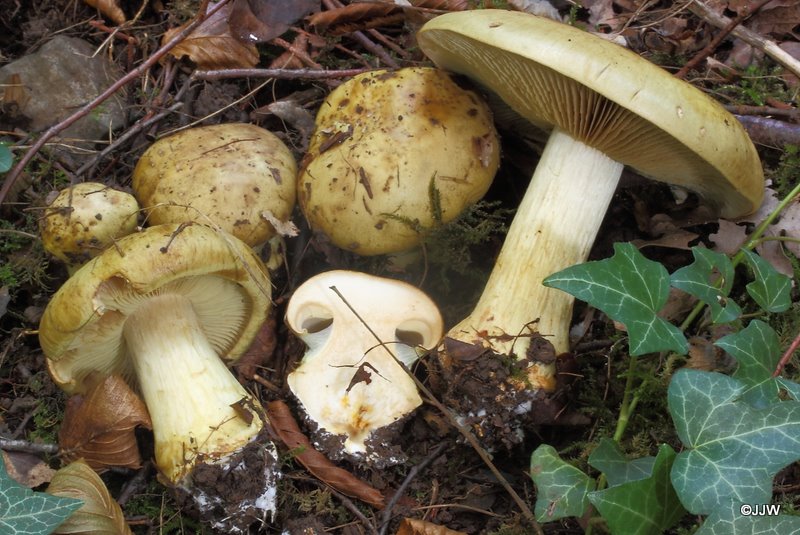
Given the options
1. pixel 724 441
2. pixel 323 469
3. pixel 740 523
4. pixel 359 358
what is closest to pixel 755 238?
pixel 724 441

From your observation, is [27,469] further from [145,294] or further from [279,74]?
[279,74]

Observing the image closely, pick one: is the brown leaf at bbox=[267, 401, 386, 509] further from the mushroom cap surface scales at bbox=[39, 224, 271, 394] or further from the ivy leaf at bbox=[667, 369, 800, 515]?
the ivy leaf at bbox=[667, 369, 800, 515]

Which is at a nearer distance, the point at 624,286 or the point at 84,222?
the point at 624,286

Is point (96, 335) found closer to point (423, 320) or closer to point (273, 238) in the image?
point (273, 238)

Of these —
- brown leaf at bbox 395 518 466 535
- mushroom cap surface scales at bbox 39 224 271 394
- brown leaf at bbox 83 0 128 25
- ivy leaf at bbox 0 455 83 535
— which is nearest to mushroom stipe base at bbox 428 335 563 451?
brown leaf at bbox 395 518 466 535

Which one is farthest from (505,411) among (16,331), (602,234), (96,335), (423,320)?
(16,331)

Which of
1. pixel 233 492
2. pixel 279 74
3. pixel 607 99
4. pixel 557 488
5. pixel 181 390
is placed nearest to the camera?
pixel 557 488

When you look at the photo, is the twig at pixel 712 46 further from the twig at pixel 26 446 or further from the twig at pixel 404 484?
the twig at pixel 26 446
